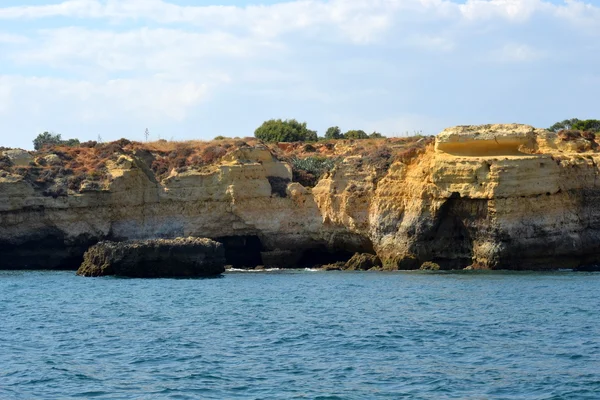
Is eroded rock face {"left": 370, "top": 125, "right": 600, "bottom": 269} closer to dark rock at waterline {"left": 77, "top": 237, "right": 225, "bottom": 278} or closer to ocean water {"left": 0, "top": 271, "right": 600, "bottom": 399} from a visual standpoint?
ocean water {"left": 0, "top": 271, "right": 600, "bottom": 399}

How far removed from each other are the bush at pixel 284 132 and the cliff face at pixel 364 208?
2473 cm

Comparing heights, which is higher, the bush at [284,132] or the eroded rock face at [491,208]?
the bush at [284,132]

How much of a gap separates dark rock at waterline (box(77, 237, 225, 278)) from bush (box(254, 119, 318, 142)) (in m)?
34.2

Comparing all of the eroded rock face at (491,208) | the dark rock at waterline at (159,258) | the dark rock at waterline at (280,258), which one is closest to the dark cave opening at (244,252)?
the dark rock at waterline at (280,258)

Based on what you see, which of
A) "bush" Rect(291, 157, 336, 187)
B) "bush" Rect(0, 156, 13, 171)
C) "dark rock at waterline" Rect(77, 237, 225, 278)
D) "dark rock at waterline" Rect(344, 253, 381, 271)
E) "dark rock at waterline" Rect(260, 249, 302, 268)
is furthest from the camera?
"bush" Rect(291, 157, 336, 187)

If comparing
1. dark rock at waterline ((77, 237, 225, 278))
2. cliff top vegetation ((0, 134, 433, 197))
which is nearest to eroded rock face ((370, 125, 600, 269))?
cliff top vegetation ((0, 134, 433, 197))

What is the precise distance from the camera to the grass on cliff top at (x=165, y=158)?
163 ft

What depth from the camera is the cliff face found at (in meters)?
42.7

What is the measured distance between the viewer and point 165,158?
55750mm

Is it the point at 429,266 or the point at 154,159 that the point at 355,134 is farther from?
the point at 429,266

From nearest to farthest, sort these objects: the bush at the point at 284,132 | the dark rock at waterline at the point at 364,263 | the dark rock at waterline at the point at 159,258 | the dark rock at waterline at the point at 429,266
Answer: the dark rock at waterline at the point at 159,258 < the dark rock at waterline at the point at 429,266 < the dark rock at waterline at the point at 364,263 < the bush at the point at 284,132

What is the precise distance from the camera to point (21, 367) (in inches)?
826

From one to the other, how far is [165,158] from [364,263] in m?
15.3

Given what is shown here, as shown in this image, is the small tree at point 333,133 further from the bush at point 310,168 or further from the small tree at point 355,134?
the bush at point 310,168
